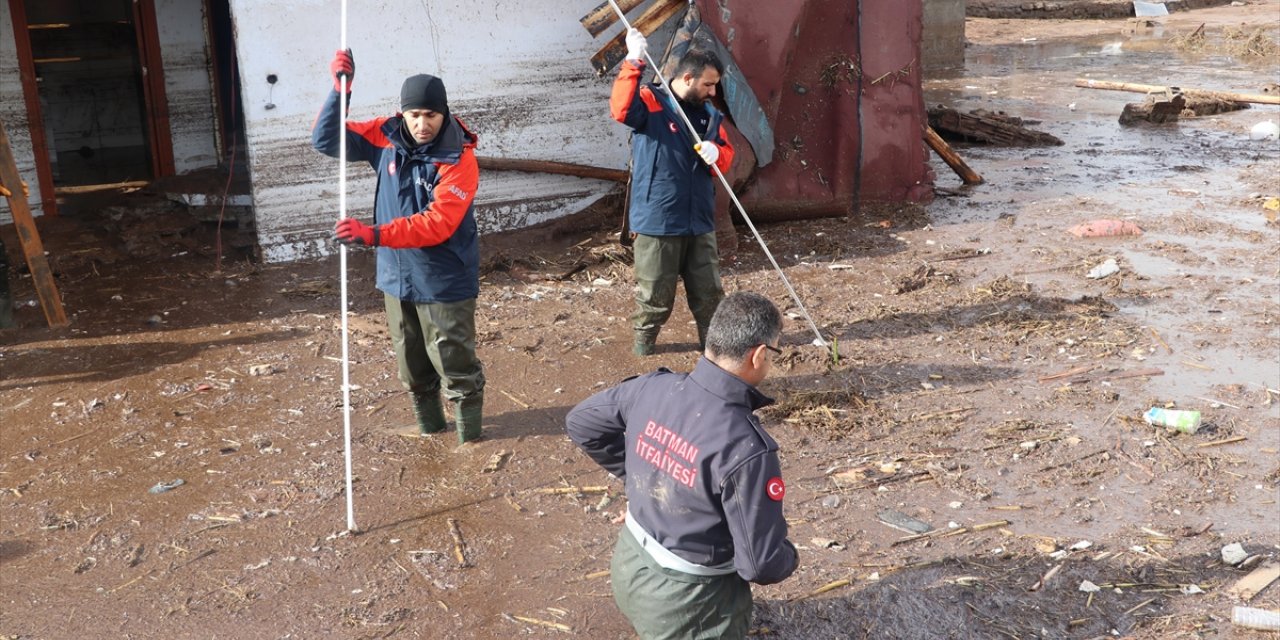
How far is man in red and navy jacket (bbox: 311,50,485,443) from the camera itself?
526cm

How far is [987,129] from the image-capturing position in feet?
44.2

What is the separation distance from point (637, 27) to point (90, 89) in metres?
7.50

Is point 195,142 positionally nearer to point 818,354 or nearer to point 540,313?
point 540,313

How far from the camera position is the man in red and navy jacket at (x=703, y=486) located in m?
3.21

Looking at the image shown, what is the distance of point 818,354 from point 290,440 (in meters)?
3.29

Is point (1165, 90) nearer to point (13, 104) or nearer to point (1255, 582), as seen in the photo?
point (1255, 582)

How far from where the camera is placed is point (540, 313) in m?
8.15

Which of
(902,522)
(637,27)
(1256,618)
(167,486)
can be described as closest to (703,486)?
(902,522)

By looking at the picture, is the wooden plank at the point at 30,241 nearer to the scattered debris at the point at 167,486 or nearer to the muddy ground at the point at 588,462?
the muddy ground at the point at 588,462

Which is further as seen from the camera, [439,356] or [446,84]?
[446,84]

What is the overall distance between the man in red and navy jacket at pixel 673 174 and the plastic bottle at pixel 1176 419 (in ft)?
8.57

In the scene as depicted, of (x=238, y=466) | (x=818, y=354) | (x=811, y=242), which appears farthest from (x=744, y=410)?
(x=811, y=242)

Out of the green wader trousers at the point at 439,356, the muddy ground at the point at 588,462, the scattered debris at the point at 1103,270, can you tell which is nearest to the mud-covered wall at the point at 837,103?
the muddy ground at the point at 588,462

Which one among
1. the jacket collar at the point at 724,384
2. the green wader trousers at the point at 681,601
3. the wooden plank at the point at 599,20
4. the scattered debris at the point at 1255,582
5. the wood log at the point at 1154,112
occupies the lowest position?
the scattered debris at the point at 1255,582
